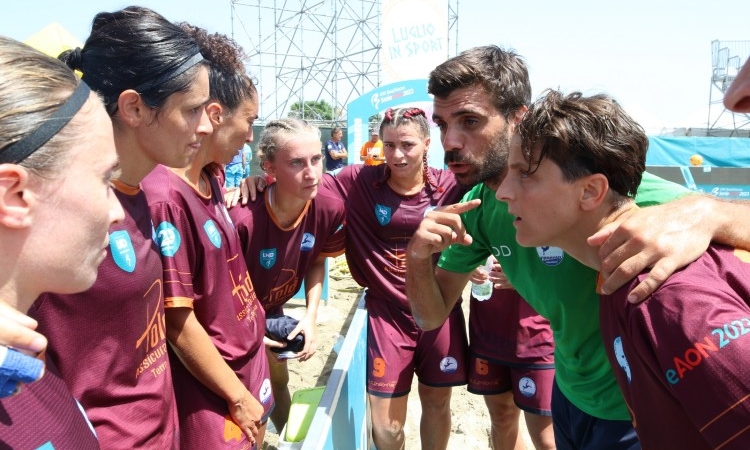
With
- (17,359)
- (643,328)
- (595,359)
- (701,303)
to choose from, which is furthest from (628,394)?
(17,359)

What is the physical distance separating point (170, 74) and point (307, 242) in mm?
→ 1632

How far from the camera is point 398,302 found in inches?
139

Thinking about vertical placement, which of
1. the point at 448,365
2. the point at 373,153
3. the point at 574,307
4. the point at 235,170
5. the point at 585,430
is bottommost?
the point at 373,153

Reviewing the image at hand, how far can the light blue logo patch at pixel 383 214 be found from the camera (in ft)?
11.4

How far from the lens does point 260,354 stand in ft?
8.35

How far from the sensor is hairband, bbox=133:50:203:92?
5.65 ft

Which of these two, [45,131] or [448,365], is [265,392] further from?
[45,131]

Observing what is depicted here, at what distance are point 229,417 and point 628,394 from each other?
153 cm

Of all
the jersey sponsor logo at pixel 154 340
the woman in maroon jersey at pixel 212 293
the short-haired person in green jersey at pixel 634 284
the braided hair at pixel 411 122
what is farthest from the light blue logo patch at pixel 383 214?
the jersey sponsor logo at pixel 154 340

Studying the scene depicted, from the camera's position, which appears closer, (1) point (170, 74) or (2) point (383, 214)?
(1) point (170, 74)

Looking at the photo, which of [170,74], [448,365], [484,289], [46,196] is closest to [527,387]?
[448,365]

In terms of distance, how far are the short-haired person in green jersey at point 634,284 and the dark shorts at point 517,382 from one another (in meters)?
1.54

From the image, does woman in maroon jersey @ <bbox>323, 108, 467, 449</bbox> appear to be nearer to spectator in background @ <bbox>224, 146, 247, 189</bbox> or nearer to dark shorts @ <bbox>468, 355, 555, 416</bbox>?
dark shorts @ <bbox>468, 355, 555, 416</bbox>

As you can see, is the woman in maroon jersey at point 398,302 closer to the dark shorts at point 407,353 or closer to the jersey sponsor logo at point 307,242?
the dark shorts at point 407,353
